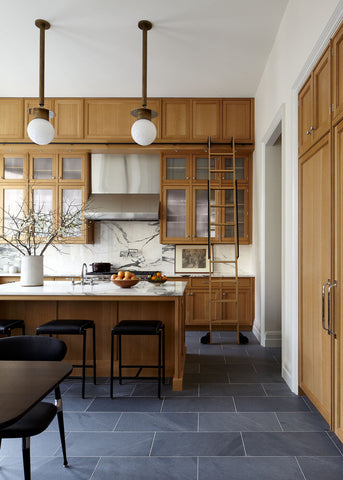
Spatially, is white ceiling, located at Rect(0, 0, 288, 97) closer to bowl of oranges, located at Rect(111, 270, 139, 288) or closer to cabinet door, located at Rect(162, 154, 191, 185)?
cabinet door, located at Rect(162, 154, 191, 185)

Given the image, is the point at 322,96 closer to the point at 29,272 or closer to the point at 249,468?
the point at 249,468

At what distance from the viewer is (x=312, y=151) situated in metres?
2.96

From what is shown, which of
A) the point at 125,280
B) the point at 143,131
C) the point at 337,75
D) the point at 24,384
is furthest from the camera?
the point at 125,280

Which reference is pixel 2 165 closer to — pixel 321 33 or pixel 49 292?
pixel 49 292

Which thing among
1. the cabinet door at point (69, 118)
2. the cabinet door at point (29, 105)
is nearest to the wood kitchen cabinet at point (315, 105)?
the cabinet door at point (69, 118)

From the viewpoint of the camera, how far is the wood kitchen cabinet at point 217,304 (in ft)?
18.8

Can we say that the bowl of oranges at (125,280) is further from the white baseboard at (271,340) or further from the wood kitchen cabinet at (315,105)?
the white baseboard at (271,340)

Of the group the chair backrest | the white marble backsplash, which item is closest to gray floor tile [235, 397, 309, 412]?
the chair backrest

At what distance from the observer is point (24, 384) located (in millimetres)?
1612

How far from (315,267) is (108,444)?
1.88 metres

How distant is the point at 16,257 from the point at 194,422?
452 centimetres

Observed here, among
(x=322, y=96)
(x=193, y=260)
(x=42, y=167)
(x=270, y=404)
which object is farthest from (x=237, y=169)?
(x=270, y=404)

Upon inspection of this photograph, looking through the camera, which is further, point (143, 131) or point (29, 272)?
point (29, 272)

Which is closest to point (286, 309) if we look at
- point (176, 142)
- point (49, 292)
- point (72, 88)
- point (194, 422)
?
point (194, 422)
